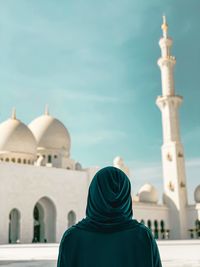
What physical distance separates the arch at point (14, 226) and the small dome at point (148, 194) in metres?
13.2

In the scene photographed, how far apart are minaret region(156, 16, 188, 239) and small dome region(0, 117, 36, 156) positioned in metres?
11.9

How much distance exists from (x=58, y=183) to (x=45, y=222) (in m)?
2.77

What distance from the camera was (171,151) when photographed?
3278cm

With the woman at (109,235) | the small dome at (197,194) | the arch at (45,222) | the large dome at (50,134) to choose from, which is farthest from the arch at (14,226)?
the woman at (109,235)

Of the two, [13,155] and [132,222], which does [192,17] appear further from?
[132,222]

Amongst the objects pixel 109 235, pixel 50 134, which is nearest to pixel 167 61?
pixel 50 134

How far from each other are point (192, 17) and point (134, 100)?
19.7 ft

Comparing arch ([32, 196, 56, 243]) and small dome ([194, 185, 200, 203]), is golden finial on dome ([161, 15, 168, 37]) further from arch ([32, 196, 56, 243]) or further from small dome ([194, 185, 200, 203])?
arch ([32, 196, 56, 243])

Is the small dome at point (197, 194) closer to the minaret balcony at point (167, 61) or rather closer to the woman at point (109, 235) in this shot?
the minaret balcony at point (167, 61)

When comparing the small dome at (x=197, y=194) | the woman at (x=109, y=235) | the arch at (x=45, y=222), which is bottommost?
the woman at (x=109, y=235)

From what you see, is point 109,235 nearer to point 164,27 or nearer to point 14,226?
point 14,226

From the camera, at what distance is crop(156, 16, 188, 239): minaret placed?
A: 3203 centimetres

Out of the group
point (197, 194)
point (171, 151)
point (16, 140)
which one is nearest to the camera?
point (16, 140)

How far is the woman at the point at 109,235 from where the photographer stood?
1591 millimetres
